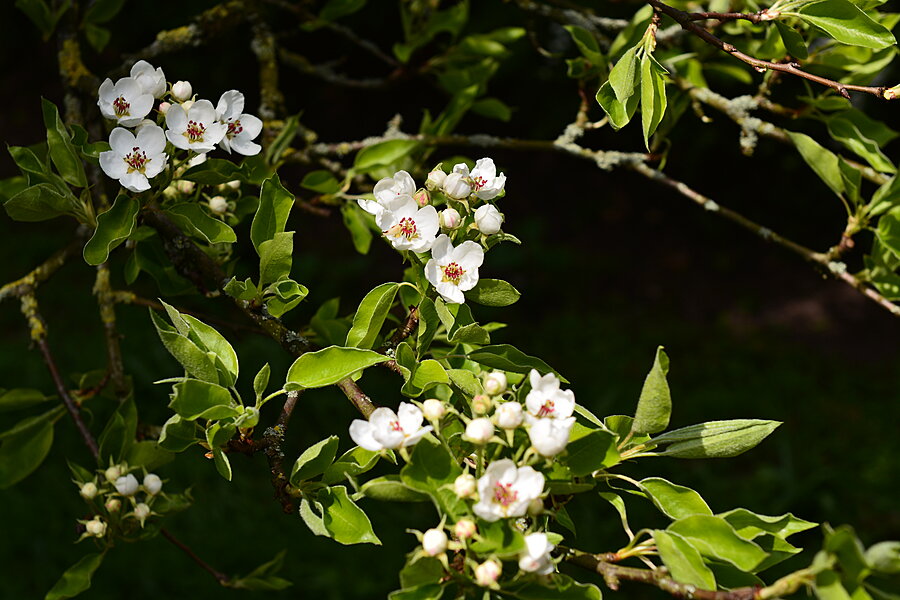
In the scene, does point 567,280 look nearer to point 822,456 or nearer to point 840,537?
point 822,456

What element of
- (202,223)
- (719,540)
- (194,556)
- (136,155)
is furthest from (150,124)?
(719,540)

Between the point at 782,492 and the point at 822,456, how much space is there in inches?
16.3

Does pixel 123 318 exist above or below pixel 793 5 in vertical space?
below

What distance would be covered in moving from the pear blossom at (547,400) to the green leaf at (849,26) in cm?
65

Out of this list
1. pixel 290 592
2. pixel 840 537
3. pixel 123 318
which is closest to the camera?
pixel 840 537

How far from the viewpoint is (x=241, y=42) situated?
5086 mm

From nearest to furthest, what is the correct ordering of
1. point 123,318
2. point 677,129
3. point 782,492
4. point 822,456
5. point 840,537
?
point 840,537
point 782,492
point 822,456
point 123,318
point 677,129

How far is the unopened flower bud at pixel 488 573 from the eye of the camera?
2.82ft

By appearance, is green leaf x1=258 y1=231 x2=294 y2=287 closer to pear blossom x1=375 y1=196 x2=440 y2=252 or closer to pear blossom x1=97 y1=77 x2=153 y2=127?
pear blossom x1=375 y1=196 x2=440 y2=252

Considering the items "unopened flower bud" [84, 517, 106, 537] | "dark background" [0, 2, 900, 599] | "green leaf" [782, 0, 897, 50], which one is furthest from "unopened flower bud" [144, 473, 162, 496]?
"dark background" [0, 2, 900, 599]

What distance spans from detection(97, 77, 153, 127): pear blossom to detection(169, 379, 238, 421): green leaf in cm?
45

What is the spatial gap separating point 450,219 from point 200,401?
14.9 inches

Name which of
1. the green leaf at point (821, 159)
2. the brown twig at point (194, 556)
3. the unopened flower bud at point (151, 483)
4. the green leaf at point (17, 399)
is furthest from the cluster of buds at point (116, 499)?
the green leaf at point (821, 159)

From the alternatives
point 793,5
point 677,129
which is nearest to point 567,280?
point 677,129
